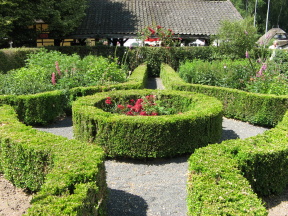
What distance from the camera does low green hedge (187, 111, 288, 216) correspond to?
291cm

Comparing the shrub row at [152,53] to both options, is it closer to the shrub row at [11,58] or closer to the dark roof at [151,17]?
the dark roof at [151,17]

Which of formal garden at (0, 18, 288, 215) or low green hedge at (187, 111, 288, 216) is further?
formal garden at (0, 18, 288, 215)

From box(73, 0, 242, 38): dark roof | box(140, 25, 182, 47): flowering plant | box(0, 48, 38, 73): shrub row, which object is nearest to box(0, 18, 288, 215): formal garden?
box(0, 48, 38, 73): shrub row

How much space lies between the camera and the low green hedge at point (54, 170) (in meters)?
2.82

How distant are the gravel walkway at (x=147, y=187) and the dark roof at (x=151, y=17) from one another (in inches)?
656

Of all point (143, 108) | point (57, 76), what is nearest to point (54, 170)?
point (143, 108)

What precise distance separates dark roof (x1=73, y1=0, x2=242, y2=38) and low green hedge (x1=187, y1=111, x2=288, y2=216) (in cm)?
1757

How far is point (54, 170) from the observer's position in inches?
137

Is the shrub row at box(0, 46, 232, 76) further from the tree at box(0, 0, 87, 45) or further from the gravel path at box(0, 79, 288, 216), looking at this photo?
the gravel path at box(0, 79, 288, 216)

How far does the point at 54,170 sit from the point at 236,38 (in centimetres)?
1700

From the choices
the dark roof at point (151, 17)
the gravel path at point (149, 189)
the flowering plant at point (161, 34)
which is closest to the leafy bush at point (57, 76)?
the gravel path at point (149, 189)

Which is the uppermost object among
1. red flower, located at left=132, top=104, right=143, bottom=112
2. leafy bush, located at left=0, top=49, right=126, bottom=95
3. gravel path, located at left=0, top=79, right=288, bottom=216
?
leafy bush, located at left=0, top=49, right=126, bottom=95

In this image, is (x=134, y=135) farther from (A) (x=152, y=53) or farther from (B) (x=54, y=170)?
(A) (x=152, y=53)

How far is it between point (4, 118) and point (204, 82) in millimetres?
7359
